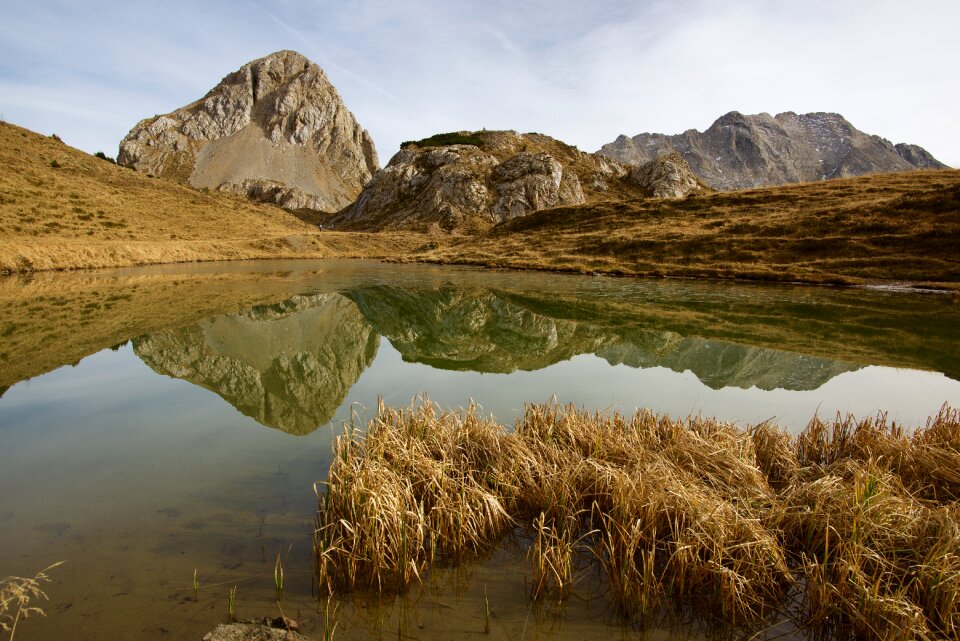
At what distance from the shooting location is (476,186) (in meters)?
109

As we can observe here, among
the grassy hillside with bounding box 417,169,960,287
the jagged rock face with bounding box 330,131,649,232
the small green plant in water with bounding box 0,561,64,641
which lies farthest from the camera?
the jagged rock face with bounding box 330,131,649,232

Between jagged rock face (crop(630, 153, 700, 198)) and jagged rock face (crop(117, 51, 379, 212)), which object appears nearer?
jagged rock face (crop(630, 153, 700, 198))

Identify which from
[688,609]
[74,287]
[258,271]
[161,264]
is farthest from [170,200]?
[688,609]

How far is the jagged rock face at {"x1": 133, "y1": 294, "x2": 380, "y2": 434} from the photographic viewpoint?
12.3m

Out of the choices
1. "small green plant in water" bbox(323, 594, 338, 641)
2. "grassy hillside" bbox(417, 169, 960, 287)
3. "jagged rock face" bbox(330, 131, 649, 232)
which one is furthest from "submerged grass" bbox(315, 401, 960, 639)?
"jagged rock face" bbox(330, 131, 649, 232)

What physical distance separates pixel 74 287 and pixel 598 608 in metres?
42.2

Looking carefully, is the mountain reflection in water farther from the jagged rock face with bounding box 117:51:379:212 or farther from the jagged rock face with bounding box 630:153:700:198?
the jagged rock face with bounding box 117:51:379:212

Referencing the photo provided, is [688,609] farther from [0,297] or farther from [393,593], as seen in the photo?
[0,297]

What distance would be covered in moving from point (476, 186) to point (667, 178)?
49.0 meters

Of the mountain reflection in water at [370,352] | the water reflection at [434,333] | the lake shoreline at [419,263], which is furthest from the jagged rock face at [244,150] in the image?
the mountain reflection in water at [370,352]

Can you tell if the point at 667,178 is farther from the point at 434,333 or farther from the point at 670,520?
the point at 670,520

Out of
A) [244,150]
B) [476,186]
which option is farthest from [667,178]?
[244,150]

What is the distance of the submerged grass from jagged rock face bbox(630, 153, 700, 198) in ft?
387

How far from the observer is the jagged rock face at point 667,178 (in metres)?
114
